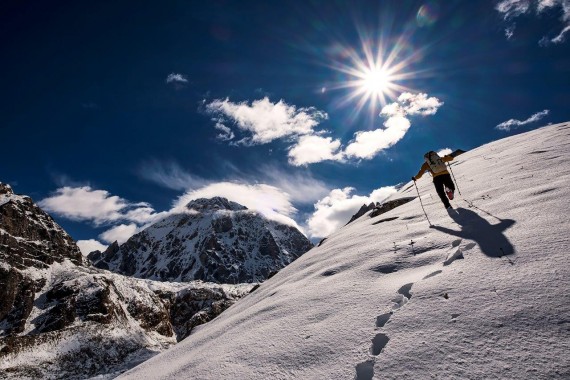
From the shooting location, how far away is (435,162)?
35.7 feet

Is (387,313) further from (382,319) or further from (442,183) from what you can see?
(442,183)

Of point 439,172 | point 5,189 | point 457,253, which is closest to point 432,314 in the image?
point 457,253

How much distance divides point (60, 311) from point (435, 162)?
104551 mm

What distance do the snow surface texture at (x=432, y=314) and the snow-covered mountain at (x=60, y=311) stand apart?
7697cm

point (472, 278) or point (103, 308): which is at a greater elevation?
point (103, 308)

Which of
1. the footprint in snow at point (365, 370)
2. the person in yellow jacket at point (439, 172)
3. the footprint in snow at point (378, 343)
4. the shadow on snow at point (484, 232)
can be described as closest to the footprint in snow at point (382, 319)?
the footprint in snow at point (378, 343)

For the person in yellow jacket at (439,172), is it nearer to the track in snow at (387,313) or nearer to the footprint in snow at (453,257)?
the track in snow at (387,313)

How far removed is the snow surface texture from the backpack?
3.75m

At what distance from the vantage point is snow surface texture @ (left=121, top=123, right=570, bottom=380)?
2.78m

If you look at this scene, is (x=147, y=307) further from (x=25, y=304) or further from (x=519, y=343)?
(x=519, y=343)

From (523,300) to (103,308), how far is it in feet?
350

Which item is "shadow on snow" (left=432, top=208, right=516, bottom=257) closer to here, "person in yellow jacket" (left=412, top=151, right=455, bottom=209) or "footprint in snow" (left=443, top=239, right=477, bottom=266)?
"footprint in snow" (left=443, top=239, right=477, bottom=266)

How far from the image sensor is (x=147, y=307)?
109562 millimetres

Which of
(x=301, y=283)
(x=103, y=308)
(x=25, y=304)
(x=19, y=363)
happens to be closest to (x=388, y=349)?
(x=301, y=283)
